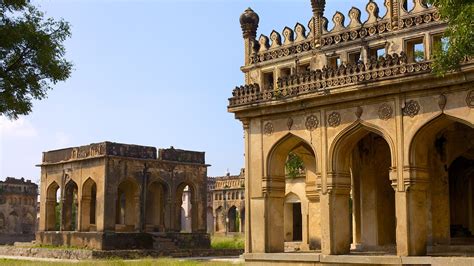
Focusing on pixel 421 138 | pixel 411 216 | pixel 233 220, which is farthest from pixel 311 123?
pixel 233 220

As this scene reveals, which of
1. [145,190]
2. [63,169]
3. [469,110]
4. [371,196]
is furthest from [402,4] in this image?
[63,169]

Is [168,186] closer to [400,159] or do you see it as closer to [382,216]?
[382,216]

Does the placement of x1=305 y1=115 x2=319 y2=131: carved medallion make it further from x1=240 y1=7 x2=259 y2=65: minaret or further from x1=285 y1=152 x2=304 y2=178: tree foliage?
x1=285 y1=152 x2=304 y2=178: tree foliage

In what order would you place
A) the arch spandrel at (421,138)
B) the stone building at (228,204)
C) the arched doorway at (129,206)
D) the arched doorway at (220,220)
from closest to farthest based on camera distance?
the arch spandrel at (421,138), the arched doorway at (129,206), the stone building at (228,204), the arched doorway at (220,220)

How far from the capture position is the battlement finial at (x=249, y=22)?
67.3 ft

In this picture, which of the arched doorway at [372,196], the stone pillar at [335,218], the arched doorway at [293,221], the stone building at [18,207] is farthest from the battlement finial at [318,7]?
the stone building at [18,207]

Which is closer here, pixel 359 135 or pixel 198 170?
pixel 359 135

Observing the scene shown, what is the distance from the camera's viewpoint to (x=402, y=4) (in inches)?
669

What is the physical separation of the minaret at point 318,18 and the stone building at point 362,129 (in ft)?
0.11

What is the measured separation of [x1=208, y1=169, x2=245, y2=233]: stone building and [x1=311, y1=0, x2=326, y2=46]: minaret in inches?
1271

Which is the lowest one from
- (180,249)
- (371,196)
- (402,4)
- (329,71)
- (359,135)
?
(180,249)

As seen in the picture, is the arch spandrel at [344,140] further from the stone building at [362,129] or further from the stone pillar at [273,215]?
the stone pillar at [273,215]

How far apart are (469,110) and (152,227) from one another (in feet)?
74.4

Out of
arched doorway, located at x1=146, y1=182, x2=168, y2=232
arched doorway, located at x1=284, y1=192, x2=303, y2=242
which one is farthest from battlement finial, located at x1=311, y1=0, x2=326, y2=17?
arched doorway, located at x1=146, y1=182, x2=168, y2=232
